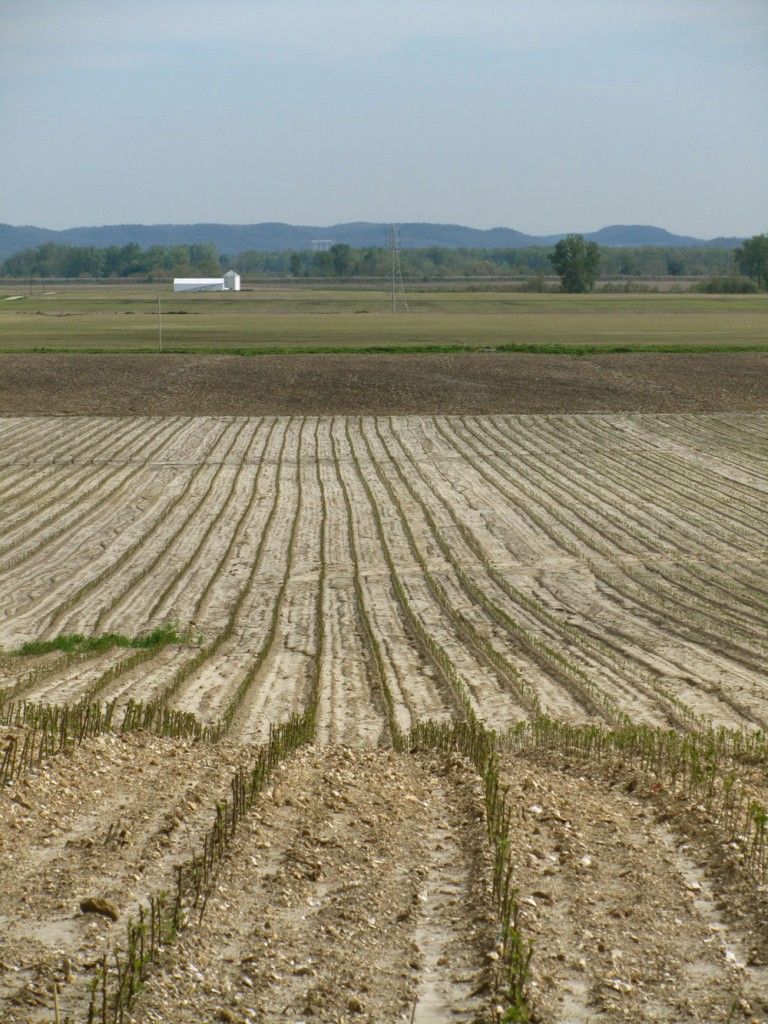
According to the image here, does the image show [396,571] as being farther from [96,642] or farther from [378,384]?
[378,384]

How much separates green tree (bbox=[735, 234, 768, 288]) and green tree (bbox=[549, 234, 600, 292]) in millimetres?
18786

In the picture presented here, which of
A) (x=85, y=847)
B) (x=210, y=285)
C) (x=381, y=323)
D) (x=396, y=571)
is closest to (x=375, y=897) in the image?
(x=85, y=847)

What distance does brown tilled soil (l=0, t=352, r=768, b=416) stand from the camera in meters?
38.3

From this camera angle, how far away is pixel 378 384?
40.9m

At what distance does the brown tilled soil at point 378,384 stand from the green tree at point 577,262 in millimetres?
88670

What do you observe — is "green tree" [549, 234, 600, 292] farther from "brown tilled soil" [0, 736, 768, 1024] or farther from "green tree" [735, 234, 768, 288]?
"brown tilled soil" [0, 736, 768, 1024]

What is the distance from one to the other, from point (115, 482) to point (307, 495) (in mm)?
4334

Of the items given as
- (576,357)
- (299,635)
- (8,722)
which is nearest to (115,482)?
(299,635)

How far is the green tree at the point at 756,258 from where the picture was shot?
140125 millimetres

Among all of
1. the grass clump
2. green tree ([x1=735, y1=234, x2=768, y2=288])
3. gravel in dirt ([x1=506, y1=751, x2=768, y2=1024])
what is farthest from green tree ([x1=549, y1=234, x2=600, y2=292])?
gravel in dirt ([x1=506, y1=751, x2=768, y2=1024])

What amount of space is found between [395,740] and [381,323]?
63.8 meters

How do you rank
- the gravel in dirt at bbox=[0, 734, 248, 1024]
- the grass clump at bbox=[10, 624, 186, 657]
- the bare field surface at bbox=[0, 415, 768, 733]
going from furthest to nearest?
the grass clump at bbox=[10, 624, 186, 657]
the bare field surface at bbox=[0, 415, 768, 733]
the gravel in dirt at bbox=[0, 734, 248, 1024]

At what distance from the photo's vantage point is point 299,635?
15.2 metres

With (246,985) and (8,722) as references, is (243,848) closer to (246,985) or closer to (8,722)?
(246,985)
